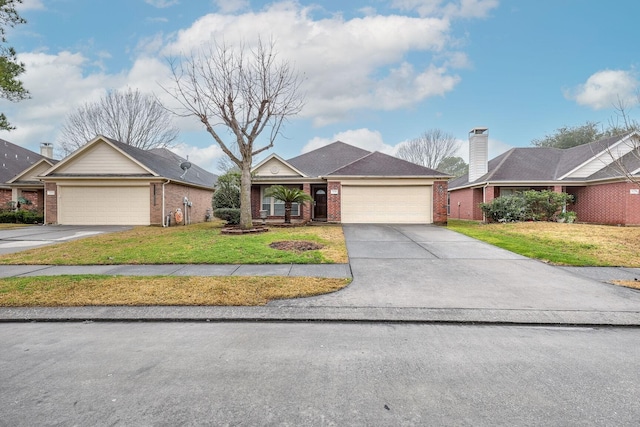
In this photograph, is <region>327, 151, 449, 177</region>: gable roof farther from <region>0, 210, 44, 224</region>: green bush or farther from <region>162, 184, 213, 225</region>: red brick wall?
<region>0, 210, 44, 224</region>: green bush

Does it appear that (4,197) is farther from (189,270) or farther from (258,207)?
(189,270)

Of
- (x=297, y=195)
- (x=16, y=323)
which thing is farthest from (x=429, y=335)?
(x=297, y=195)

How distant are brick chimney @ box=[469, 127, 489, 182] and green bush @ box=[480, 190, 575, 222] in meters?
5.02

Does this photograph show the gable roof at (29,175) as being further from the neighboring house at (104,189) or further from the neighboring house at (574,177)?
the neighboring house at (574,177)

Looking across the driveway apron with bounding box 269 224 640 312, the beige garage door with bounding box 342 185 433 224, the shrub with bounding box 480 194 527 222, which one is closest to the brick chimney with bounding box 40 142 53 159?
the beige garage door with bounding box 342 185 433 224

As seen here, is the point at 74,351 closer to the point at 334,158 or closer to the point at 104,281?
the point at 104,281

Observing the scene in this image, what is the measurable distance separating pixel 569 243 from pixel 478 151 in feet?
40.5

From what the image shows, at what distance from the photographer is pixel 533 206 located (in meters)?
16.2

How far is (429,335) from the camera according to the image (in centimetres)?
370

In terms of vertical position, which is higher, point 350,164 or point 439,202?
point 350,164

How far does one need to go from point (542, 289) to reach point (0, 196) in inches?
1177

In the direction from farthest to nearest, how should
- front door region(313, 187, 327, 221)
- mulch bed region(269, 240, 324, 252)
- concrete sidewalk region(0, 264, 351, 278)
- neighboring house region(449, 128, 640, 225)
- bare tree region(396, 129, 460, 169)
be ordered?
bare tree region(396, 129, 460, 169), front door region(313, 187, 327, 221), neighboring house region(449, 128, 640, 225), mulch bed region(269, 240, 324, 252), concrete sidewalk region(0, 264, 351, 278)

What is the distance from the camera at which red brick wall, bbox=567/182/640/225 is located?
52.5 feet

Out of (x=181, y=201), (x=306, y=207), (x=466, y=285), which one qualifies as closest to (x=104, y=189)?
(x=181, y=201)
